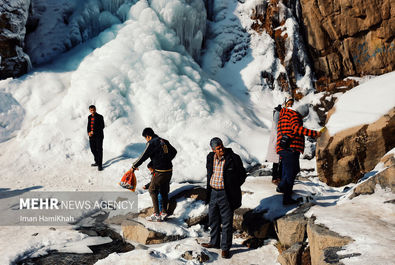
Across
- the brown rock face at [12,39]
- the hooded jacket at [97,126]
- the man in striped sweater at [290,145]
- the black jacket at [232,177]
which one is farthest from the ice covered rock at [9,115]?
the man in striped sweater at [290,145]

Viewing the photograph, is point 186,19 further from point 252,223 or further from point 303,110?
point 252,223

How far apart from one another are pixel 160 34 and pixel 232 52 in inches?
187

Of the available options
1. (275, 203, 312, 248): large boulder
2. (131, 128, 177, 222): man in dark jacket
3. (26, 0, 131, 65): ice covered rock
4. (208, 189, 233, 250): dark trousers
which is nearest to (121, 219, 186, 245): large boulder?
(131, 128, 177, 222): man in dark jacket

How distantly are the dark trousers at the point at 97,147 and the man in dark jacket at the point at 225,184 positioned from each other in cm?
407

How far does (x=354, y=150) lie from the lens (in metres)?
5.50

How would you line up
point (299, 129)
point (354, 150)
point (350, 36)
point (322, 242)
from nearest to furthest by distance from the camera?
1. point (322, 242)
2. point (299, 129)
3. point (354, 150)
4. point (350, 36)

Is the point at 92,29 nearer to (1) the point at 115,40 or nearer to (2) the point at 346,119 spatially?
(1) the point at 115,40

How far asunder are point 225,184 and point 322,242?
124 cm

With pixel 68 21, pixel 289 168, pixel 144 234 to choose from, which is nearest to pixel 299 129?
pixel 289 168

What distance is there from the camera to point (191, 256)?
3.48m

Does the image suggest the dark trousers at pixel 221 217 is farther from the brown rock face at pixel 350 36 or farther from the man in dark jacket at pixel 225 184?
the brown rock face at pixel 350 36

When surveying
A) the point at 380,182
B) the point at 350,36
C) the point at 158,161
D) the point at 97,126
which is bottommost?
the point at 380,182

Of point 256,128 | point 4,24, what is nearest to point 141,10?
point 4,24

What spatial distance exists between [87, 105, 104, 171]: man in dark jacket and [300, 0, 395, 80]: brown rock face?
11.8m
